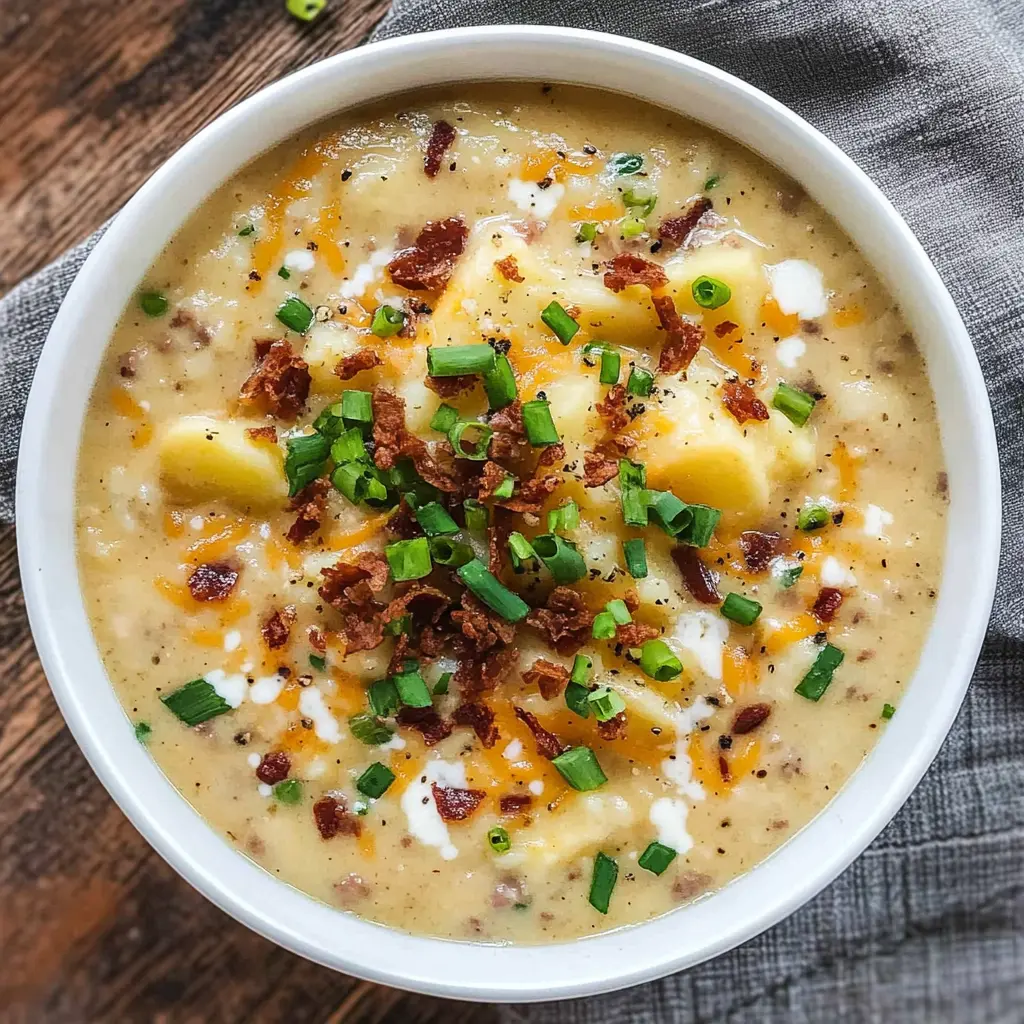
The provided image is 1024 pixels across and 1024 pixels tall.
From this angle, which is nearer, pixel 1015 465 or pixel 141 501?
pixel 141 501

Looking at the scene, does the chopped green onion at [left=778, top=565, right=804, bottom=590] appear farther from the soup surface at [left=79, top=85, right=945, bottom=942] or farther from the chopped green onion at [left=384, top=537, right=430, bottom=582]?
the chopped green onion at [left=384, top=537, right=430, bottom=582]

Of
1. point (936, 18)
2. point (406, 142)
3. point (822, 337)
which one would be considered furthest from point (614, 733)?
point (936, 18)

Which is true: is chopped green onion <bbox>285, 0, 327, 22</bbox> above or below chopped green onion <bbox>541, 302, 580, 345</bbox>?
above

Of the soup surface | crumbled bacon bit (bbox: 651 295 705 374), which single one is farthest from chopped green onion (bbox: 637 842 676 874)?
crumbled bacon bit (bbox: 651 295 705 374)

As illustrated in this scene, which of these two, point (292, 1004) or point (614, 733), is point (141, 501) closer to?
point (614, 733)

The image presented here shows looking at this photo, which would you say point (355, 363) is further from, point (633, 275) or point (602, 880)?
point (602, 880)

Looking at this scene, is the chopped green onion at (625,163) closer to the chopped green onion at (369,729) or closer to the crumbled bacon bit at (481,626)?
the crumbled bacon bit at (481,626)
